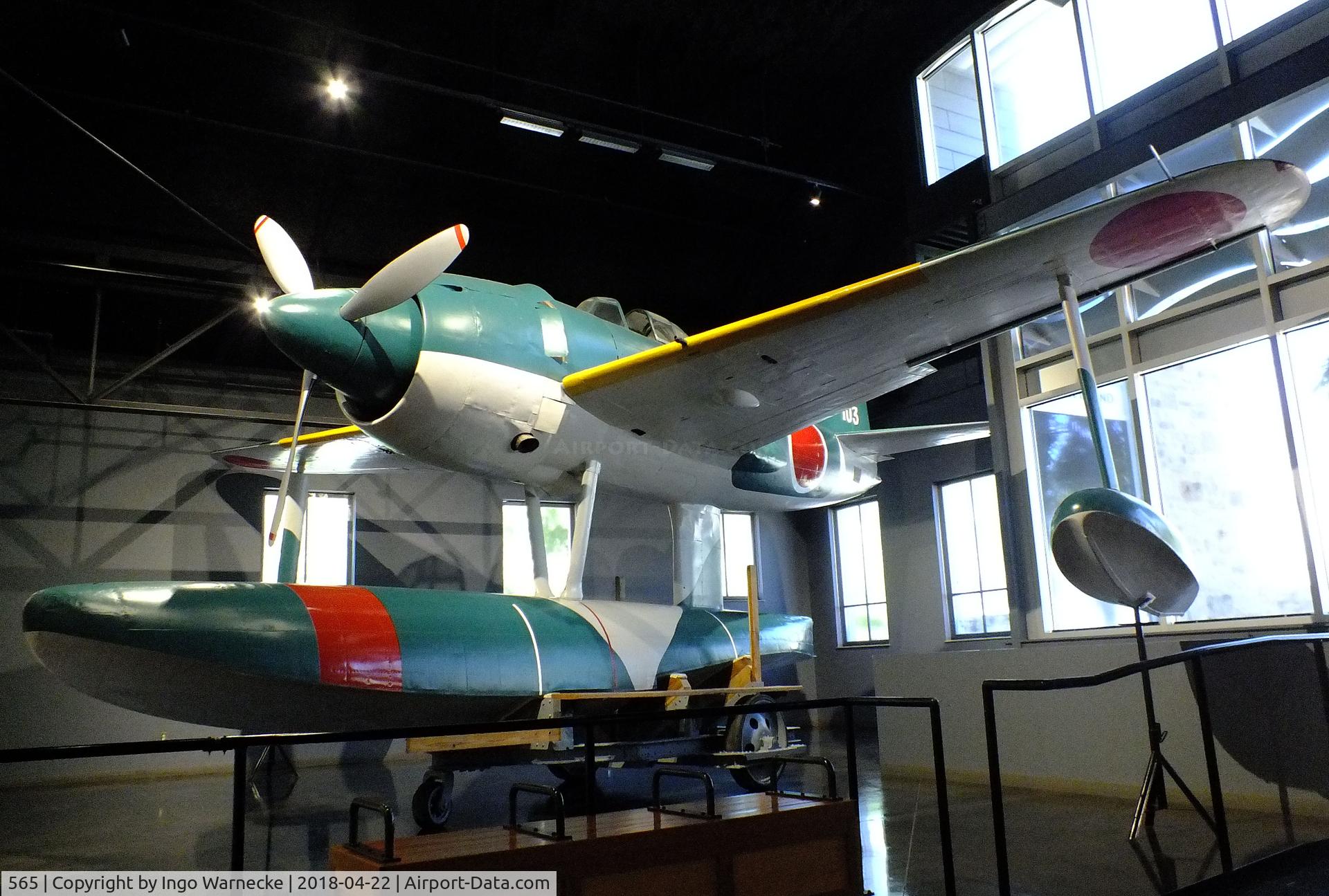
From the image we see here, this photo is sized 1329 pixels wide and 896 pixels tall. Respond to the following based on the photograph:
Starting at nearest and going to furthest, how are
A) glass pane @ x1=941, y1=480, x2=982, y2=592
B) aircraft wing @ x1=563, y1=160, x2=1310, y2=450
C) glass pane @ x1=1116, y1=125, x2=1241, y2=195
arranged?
aircraft wing @ x1=563, y1=160, x2=1310, y2=450
glass pane @ x1=1116, y1=125, x2=1241, y2=195
glass pane @ x1=941, y1=480, x2=982, y2=592

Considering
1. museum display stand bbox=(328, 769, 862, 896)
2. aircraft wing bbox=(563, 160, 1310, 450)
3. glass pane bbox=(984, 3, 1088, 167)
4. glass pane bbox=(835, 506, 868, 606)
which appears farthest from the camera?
glass pane bbox=(835, 506, 868, 606)

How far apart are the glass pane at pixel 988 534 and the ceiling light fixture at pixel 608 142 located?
5.88 metres

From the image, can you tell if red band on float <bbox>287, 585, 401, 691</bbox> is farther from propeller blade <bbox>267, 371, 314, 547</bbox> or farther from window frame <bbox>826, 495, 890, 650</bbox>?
window frame <bbox>826, 495, 890, 650</bbox>

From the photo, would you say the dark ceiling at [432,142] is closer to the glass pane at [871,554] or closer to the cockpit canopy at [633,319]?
the cockpit canopy at [633,319]

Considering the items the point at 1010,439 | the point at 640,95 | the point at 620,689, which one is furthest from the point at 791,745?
the point at 640,95

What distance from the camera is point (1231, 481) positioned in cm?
645

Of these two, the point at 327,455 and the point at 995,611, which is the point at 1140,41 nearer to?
the point at 995,611

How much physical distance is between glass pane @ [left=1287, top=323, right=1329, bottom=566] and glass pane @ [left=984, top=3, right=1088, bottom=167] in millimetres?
2816

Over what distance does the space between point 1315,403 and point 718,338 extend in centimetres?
407

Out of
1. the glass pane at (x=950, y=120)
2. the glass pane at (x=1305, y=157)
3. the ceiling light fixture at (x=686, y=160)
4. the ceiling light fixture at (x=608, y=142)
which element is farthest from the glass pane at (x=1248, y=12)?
the ceiling light fixture at (x=608, y=142)

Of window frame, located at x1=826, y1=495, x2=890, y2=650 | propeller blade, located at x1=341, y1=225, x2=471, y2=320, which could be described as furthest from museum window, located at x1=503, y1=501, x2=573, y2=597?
propeller blade, located at x1=341, y1=225, x2=471, y2=320

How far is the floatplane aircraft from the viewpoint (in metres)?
4.48

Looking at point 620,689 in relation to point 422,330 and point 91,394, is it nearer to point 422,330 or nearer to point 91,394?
point 422,330

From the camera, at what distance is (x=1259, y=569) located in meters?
6.21
